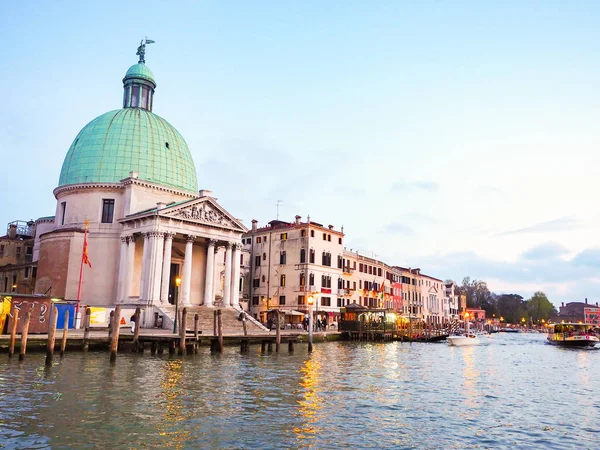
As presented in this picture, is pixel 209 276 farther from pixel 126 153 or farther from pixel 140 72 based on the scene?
pixel 140 72

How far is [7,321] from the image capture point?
100 feet

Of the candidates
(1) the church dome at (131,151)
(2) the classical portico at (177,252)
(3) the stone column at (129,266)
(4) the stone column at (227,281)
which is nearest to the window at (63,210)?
(1) the church dome at (131,151)

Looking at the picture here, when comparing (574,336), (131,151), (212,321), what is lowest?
(574,336)

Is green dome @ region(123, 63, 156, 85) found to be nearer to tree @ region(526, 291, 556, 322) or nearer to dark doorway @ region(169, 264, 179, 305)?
dark doorway @ region(169, 264, 179, 305)

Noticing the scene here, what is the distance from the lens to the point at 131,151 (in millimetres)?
50844

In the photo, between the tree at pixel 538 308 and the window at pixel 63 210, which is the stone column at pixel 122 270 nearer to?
the window at pixel 63 210

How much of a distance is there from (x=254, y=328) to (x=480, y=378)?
2212 cm

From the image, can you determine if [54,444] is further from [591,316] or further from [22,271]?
[591,316]

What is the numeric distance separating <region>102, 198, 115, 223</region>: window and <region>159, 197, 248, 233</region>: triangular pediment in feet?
23.9

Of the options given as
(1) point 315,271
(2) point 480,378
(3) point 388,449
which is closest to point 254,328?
(1) point 315,271

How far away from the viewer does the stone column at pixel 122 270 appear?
4716cm

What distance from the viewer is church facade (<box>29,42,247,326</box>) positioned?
4606 centimetres

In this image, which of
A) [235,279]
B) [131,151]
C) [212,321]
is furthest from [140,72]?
[212,321]

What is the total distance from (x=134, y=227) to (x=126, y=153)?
774 cm
